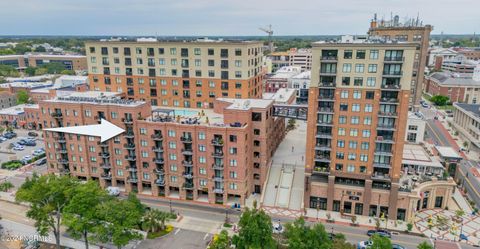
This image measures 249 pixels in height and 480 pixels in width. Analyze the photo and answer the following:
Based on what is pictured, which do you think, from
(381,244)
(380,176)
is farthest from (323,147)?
(381,244)

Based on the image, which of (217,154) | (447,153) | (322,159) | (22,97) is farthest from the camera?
(22,97)

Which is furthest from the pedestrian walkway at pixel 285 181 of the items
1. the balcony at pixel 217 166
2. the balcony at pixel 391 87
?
the balcony at pixel 391 87

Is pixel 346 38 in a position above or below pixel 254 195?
above

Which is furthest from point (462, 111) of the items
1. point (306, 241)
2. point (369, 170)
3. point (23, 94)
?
point (23, 94)

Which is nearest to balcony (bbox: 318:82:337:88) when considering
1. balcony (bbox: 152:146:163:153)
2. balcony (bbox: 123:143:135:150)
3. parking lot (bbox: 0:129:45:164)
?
balcony (bbox: 152:146:163:153)

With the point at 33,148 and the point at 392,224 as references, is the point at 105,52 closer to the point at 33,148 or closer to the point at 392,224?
the point at 33,148

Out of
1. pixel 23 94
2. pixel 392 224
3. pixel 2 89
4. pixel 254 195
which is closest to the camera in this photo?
pixel 392 224

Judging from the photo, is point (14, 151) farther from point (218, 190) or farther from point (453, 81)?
point (453, 81)
